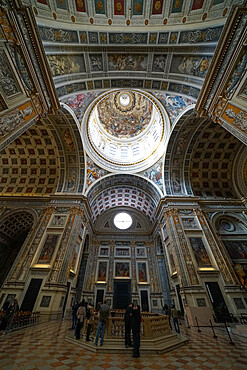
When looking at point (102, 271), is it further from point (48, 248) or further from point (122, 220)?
point (48, 248)

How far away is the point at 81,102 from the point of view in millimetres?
15055

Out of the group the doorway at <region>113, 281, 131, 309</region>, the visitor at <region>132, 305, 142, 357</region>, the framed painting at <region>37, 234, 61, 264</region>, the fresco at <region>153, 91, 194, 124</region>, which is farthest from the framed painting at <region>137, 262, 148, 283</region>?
the fresco at <region>153, 91, 194, 124</region>

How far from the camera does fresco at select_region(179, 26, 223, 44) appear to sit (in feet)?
26.0

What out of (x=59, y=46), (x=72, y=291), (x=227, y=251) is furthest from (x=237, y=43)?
(x=72, y=291)

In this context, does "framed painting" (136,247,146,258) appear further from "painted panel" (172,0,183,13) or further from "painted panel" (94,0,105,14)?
"painted panel" (94,0,105,14)

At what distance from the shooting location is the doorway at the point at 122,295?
60.5 feet

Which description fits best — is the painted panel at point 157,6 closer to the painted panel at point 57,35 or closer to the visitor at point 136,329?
the painted panel at point 57,35

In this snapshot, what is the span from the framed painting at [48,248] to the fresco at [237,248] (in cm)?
1521

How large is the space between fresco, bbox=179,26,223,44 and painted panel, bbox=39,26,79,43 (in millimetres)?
5728

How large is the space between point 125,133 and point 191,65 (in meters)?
15.2

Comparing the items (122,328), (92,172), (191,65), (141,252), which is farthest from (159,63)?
(141,252)

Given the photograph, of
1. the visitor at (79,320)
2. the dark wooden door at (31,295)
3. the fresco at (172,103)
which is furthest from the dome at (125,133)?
the visitor at (79,320)

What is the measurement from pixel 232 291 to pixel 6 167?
77.4 feet

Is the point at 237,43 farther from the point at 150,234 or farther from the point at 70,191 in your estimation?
the point at 150,234
